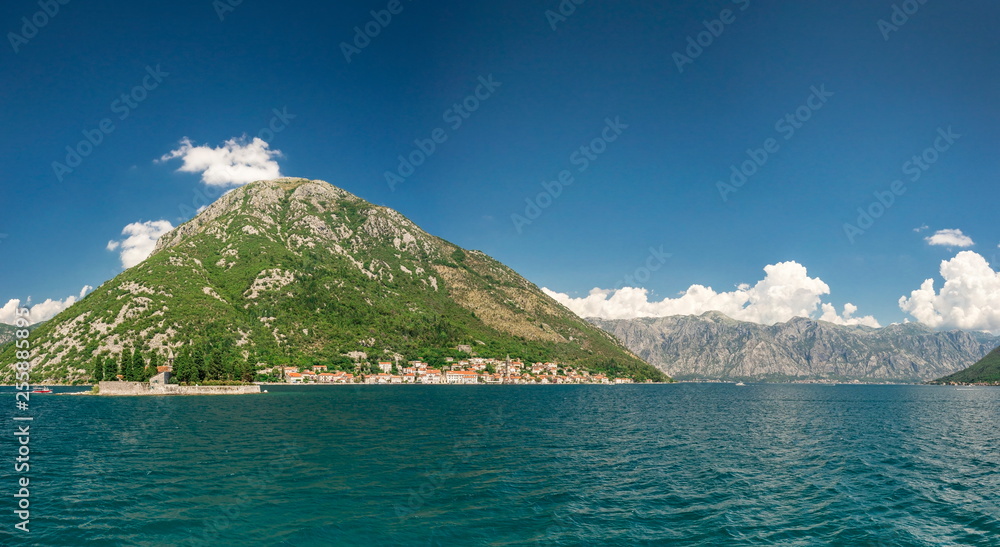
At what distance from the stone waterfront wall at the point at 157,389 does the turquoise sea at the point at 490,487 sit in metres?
80.2

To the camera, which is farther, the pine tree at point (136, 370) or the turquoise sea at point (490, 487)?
the pine tree at point (136, 370)

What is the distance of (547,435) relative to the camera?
60594 mm

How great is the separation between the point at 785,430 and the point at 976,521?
46057mm

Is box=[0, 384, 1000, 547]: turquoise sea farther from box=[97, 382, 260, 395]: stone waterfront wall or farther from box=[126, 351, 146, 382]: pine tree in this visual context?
box=[126, 351, 146, 382]: pine tree

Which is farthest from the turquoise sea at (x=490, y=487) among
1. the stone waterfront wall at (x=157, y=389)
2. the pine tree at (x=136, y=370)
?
the pine tree at (x=136, y=370)

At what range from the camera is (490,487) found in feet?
109

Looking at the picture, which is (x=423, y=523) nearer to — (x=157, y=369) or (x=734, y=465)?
(x=734, y=465)

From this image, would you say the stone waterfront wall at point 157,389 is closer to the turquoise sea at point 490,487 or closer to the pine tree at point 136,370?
the pine tree at point 136,370

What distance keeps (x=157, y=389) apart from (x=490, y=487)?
143 m

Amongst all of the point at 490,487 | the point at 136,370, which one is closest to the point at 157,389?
the point at 136,370

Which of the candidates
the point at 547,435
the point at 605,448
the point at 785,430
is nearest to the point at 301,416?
the point at 547,435

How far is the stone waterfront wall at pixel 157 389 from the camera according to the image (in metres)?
137

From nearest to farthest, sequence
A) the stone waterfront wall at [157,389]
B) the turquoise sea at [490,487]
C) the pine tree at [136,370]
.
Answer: the turquoise sea at [490,487], the stone waterfront wall at [157,389], the pine tree at [136,370]

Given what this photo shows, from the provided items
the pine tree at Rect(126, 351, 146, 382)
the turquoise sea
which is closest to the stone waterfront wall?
the pine tree at Rect(126, 351, 146, 382)
